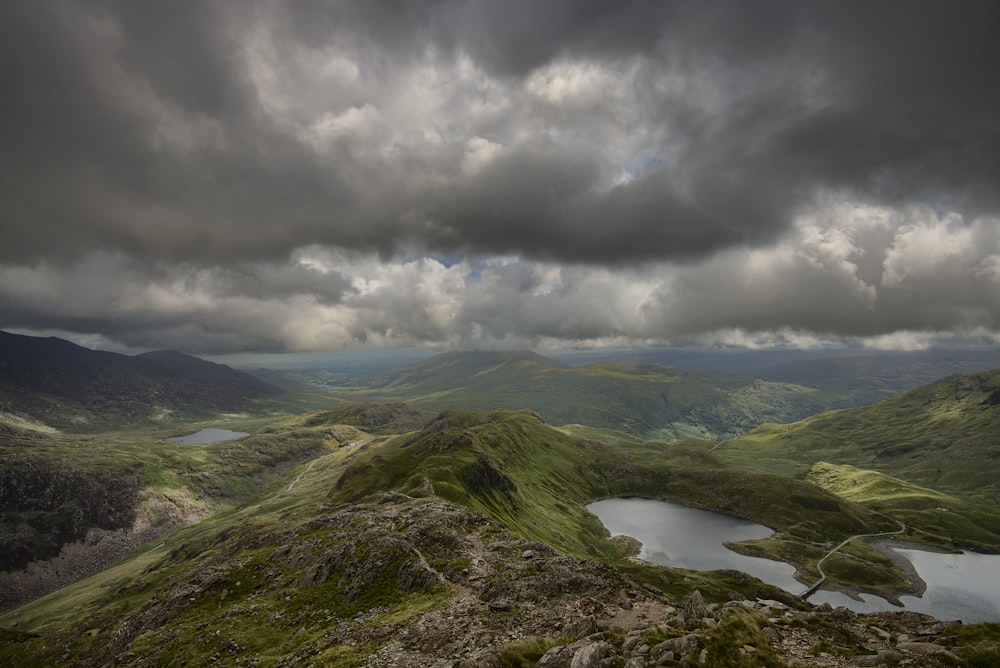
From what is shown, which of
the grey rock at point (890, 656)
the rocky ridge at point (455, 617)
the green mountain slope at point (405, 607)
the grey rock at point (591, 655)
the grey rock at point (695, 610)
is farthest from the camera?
the grey rock at point (695, 610)

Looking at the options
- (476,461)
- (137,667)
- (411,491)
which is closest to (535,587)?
(137,667)

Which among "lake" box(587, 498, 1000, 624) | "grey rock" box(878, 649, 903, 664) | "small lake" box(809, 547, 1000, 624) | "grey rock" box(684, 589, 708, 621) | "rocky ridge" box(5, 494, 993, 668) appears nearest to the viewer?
"grey rock" box(878, 649, 903, 664)

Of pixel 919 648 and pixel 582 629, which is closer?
pixel 919 648

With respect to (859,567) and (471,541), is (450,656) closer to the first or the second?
(471,541)

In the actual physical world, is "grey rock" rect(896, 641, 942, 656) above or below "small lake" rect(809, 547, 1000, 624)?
above

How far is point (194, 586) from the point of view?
6931 cm

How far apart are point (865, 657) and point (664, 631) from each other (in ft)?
37.6

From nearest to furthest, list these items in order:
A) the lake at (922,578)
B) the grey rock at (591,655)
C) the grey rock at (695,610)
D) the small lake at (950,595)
A: the grey rock at (591,655)
the grey rock at (695,610)
the small lake at (950,595)
the lake at (922,578)

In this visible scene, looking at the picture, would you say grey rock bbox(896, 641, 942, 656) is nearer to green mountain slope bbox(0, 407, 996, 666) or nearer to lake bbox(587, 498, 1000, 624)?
green mountain slope bbox(0, 407, 996, 666)

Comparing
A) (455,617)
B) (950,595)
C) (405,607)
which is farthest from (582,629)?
(950,595)

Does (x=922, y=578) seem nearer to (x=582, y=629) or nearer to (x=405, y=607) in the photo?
(x=582, y=629)

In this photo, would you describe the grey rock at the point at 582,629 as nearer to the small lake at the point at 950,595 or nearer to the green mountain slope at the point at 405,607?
the green mountain slope at the point at 405,607

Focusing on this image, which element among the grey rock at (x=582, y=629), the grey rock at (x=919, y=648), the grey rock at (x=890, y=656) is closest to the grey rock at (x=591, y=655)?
the grey rock at (x=582, y=629)

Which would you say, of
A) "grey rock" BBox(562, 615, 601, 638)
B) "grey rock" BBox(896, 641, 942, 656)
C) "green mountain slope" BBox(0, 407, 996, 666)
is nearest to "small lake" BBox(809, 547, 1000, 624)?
"green mountain slope" BBox(0, 407, 996, 666)
